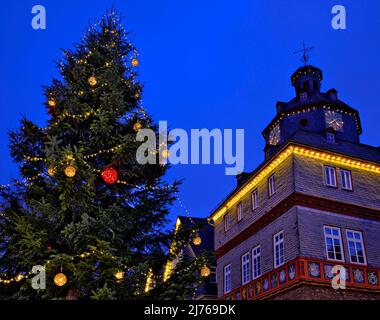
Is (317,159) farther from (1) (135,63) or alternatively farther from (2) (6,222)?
(2) (6,222)

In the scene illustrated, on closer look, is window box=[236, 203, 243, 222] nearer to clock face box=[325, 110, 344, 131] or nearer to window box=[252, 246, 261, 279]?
window box=[252, 246, 261, 279]

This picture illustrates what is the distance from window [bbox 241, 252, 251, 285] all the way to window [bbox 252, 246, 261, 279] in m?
0.58

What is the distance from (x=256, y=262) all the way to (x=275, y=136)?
35.0ft

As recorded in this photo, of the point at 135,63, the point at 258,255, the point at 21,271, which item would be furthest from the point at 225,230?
the point at 21,271

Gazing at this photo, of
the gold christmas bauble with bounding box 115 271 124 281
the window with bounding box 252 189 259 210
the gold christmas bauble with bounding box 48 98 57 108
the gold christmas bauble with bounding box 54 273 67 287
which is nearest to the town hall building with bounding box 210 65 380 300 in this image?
the window with bounding box 252 189 259 210

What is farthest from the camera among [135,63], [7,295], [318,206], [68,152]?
[318,206]

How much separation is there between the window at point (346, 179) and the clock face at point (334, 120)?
21.9 ft

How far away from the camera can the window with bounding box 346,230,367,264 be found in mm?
20312

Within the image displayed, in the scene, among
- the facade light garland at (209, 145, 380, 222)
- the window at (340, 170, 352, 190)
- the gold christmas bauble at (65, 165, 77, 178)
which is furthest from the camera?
the window at (340, 170, 352, 190)

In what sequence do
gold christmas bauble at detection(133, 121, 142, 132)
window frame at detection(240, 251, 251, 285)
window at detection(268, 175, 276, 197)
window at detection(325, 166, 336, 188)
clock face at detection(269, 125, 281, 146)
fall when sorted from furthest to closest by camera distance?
1. clock face at detection(269, 125, 281, 146)
2. window frame at detection(240, 251, 251, 285)
3. window at detection(268, 175, 276, 197)
4. window at detection(325, 166, 336, 188)
5. gold christmas bauble at detection(133, 121, 142, 132)

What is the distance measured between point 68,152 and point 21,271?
12.7ft

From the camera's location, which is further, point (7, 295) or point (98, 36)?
point (98, 36)

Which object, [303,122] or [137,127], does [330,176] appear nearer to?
[303,122]

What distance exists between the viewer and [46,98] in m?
13.9
